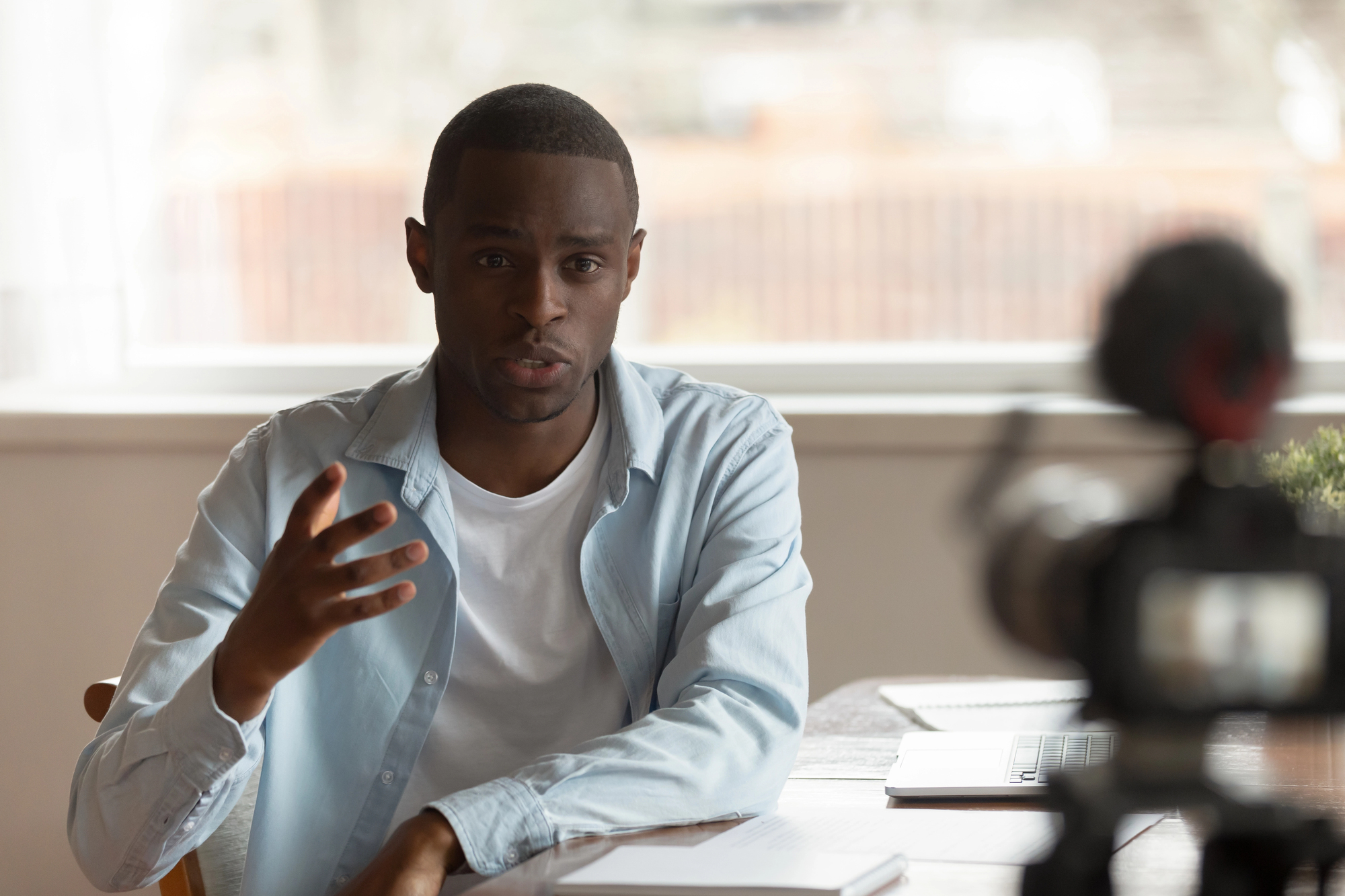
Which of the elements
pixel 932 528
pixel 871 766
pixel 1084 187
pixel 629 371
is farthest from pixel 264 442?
pixel 1084 187

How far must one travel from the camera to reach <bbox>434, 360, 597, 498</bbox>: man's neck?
52.7 inches

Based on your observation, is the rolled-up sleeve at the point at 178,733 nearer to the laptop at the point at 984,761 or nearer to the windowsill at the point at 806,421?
the laptop at the point at 984,761

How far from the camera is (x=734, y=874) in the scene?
2.66 feet

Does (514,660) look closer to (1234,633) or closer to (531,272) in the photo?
(531,272)

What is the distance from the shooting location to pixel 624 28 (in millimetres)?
2502

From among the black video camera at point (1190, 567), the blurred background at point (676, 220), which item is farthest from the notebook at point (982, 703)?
the black video camera at point (1190, 567)

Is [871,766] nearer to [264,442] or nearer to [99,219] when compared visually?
[264,442]

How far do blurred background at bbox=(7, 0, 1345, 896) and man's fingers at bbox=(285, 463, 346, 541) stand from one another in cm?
140

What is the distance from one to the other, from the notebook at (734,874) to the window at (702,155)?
1.71 meters

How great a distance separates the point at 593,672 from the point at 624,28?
1562mm

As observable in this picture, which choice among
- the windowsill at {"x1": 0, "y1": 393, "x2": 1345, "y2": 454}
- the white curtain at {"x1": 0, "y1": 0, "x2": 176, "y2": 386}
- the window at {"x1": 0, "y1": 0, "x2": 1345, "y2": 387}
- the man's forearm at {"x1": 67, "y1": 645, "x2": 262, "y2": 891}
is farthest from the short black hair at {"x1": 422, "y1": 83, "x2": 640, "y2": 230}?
the white curtain at {"x1": 0, "y1": 0, "x2": 176, "y2": 386}

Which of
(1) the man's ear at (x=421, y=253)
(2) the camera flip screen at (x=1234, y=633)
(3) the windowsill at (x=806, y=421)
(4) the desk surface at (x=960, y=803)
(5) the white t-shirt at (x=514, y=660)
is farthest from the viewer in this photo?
(3) the windowsill at (x=806, y=421)

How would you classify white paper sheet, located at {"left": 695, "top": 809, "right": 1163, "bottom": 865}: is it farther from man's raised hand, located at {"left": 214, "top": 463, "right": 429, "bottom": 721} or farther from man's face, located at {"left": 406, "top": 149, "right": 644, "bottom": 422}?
man's face, located at {"left": 406, "top": 149, "right": 644, "bottom": 422}

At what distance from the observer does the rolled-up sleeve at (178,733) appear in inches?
39.8
